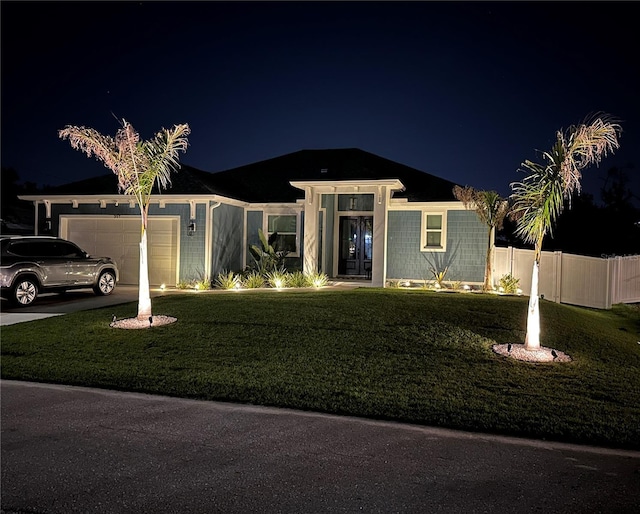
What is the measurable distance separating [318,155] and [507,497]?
835 inches

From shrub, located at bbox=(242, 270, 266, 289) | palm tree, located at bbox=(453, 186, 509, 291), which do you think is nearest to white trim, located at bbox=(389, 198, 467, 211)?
palm tree, located at bbox=(453, 186, 509, 291)

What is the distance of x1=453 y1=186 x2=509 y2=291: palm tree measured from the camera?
15500mm

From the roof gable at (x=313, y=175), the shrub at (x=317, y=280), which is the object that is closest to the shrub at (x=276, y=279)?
the shrub at (x=317, y=280)

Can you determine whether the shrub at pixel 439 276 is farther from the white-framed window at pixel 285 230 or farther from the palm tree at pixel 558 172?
the palm tree at pixel 558 172

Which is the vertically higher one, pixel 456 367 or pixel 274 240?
pixel 274 240

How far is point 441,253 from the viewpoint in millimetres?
16938

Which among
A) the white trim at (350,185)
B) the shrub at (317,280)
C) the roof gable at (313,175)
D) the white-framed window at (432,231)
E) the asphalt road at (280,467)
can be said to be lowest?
the asphalt road at (280,467)

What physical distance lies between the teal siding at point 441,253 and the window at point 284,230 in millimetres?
3531

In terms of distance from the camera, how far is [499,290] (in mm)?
15750

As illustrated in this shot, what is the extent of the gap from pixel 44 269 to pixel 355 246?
10.3 metres

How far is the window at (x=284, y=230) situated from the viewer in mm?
18875

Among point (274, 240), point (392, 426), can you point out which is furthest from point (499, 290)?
point (392, 426)

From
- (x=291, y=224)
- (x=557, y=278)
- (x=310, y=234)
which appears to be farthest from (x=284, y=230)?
(x=557, y=278)

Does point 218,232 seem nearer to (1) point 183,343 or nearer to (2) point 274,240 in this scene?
(2) point 274,240
